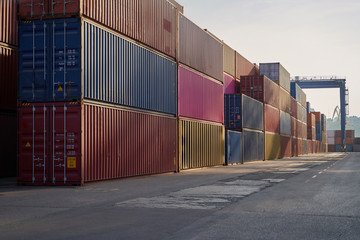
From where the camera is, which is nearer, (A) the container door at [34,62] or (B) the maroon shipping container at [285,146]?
(A) the container door at [34,62]

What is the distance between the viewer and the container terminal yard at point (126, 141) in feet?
27.5

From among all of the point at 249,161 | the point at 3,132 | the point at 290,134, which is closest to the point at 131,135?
the point at 3,132

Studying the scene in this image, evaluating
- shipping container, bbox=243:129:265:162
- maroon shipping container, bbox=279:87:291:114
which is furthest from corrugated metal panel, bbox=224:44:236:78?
maroon shipping container, bbox=279:87:291:114

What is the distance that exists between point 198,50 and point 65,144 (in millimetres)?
14217

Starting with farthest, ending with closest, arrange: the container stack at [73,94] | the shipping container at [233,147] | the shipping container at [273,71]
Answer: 1. the shipping container at [273,71]
2. the shipping container at [233,147]
3. the container stack at [73,94]

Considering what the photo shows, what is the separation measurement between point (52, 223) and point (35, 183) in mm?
9142

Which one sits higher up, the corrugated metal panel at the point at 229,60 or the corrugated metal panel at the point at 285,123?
the corrugated metal panel at the point at 229,60

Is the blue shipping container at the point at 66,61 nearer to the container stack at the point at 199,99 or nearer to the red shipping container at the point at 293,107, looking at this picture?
the container stack at the point at 199,99

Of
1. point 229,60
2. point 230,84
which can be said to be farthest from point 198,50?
point 230,84

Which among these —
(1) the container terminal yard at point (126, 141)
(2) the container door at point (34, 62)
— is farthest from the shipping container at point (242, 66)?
(2) the container door at point (34, 62)

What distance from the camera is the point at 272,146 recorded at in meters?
55.4

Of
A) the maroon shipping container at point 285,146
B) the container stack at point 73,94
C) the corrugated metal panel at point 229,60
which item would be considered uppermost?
the corrugated metal panel at point 229,60

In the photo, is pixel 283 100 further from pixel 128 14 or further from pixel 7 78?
pixel 7 78

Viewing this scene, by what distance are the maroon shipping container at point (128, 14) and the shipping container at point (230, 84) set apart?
19.2 meters
